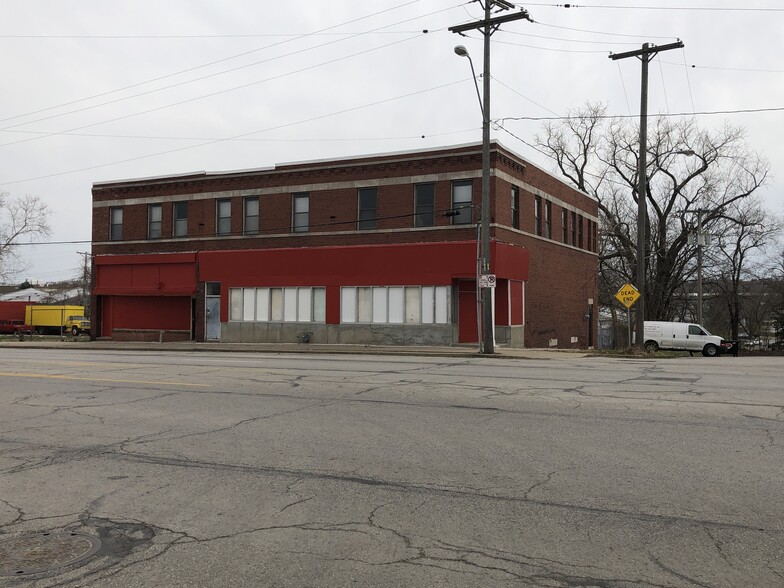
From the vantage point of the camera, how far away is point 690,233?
1956 inches

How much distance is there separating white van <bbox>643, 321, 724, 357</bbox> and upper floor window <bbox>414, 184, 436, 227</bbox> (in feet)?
48.3

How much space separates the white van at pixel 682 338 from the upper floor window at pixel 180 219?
2567 cm

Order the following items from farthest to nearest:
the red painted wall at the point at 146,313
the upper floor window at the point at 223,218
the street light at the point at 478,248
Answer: the red painted wall at the point at 146,313 < the upper floor window at the point at 223,218 < the street light at the point at 478,248

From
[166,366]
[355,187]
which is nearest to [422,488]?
[166,366]

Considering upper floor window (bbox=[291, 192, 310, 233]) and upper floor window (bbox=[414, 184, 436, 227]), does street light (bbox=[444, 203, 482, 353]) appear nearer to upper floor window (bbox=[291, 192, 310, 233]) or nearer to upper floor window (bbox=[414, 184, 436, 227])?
upper floor window (bbox=[414, 184, 436, 227])

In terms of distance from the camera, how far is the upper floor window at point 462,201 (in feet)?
94.5

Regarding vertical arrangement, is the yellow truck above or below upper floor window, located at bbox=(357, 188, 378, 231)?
below

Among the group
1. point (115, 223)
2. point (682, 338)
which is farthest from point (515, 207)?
point (115, 223)

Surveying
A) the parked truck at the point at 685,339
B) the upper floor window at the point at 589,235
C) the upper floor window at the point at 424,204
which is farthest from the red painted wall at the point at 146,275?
the parked truck at the point at 685,339

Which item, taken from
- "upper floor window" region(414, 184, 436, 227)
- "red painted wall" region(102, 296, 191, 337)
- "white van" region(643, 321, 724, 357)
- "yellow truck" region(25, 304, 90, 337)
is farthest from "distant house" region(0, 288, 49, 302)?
"white van" region(643, 321, 724, 357)

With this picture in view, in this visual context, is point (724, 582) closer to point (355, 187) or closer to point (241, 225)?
point (355, 187)

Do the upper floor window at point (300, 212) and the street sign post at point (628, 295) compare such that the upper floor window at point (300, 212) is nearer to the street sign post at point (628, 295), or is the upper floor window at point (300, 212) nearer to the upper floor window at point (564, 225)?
the upper floor window at point (564, 225)

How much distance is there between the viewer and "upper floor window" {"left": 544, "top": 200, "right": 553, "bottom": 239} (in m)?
33.7

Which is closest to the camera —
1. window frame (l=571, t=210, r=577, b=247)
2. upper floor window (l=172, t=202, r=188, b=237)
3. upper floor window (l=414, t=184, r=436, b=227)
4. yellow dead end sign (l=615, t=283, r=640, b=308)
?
yellow dead end sign (l=615, t=283, r=640, b=308)
